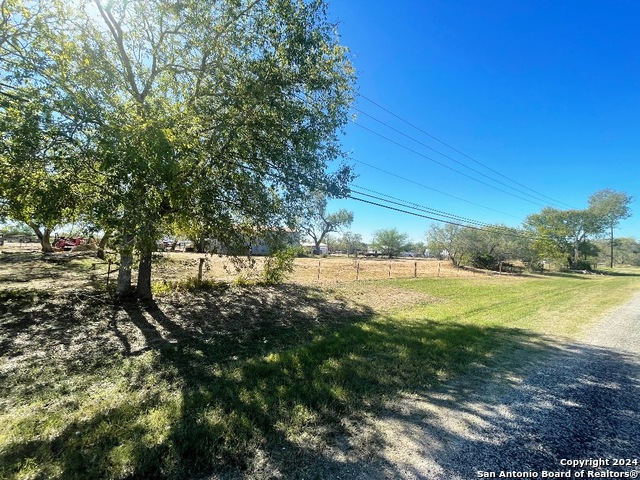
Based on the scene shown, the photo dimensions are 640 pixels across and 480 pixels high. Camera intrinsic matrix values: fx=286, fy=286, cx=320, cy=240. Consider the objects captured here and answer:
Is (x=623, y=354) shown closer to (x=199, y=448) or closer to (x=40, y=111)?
(x=199, y=448)

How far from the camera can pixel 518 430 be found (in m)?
2.92

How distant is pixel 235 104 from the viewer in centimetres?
599

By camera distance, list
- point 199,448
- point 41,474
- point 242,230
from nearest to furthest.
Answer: point 41,474
point 199,448
point 242,230

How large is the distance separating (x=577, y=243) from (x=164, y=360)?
183 ft

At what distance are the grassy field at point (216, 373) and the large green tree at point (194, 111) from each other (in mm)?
1921

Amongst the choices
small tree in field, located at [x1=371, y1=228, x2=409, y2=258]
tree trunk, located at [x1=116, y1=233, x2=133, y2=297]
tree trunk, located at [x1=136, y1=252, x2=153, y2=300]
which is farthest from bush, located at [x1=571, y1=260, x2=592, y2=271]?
tree trunk, located at [x1=116, y1=233, x2=133, y2=297]

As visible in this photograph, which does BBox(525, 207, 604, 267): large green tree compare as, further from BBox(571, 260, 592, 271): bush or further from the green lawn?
the green lawn

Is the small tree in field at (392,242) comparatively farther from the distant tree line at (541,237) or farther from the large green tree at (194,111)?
the large green tree at (194,111)

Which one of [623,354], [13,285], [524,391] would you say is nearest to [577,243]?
[623,354]

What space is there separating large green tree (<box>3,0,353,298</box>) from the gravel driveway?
4497 mm

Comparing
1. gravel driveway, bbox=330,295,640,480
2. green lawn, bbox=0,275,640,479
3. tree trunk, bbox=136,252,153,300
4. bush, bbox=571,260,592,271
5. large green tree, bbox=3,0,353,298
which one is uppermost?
large green tree, bbox=3,0,353,298

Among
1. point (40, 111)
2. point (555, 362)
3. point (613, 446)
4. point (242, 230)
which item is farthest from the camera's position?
point (242, 230)

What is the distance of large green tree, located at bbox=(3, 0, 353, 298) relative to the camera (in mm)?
4559

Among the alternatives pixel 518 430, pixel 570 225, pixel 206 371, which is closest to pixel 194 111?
pixel 206 371
